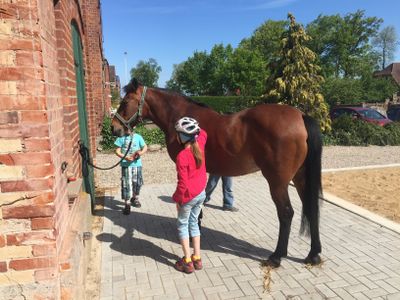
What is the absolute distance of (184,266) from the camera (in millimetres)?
3699

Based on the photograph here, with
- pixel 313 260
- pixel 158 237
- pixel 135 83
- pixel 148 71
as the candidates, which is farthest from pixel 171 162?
pixel 148 71

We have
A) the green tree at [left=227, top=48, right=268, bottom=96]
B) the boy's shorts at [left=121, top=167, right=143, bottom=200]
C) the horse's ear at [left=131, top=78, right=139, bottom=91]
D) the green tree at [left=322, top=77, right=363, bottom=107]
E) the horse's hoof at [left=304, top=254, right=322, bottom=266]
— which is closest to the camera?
the horse's hoof at [left=304, top=254, right=322, bottom=266]

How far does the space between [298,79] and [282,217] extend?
35.8ft

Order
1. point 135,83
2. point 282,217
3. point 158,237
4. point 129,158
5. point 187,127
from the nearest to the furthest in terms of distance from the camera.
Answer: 1. point 187,127
2. point 282,217
3. point 135,83
4. point 158,237
5. point 129,158

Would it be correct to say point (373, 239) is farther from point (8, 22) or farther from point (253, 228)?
point (8, 22)

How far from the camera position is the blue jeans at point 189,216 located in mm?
3586

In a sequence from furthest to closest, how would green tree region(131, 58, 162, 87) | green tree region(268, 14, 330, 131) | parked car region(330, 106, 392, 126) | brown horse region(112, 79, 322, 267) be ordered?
green tree region(131, 58, 162, 87) < parked car region(330, 106, 392, 126) < green tree region(268, 14, 330, 131) < brown horse region(112, 79, 322, 267)

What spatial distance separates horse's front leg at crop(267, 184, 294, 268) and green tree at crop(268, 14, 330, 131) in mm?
10518

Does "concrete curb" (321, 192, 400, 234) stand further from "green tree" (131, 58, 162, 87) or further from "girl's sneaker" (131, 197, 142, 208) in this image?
"green tree" (131, 58, 162, 87)

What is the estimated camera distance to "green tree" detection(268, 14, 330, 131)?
1360 cm

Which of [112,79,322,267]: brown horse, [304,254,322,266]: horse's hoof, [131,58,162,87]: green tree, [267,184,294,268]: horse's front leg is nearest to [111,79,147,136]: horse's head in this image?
[112,79,322,267]: brown horse

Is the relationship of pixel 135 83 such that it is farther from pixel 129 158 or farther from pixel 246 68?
pixel 246 68

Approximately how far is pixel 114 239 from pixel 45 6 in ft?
10.4

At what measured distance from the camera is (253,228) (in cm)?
501
